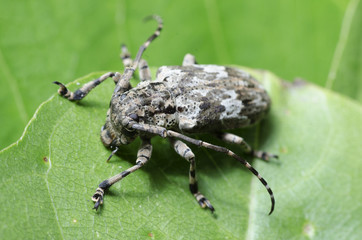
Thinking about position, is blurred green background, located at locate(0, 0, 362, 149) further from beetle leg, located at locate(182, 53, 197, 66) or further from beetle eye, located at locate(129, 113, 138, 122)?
beetle eye, located at locate(129, 113, 138, 122)

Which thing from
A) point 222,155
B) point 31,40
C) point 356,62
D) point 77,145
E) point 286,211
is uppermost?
point 31,40

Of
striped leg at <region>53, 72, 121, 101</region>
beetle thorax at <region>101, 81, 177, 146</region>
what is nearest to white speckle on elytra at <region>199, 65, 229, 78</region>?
beetle thorax at <region>101, 81, 177, 146</region>

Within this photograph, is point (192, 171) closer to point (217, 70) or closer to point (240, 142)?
point (240, 142)

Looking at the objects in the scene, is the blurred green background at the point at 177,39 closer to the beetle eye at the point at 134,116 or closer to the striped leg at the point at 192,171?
the beetle eye at the point at 134,116

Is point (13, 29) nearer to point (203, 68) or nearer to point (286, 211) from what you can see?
point (203, 68)

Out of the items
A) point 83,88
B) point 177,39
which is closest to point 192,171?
point 83,88

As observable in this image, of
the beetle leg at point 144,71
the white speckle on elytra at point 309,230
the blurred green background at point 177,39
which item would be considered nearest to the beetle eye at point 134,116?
the beetle leg at point 144,71

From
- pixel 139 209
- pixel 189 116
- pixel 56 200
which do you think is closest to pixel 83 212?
pixel 56 200
